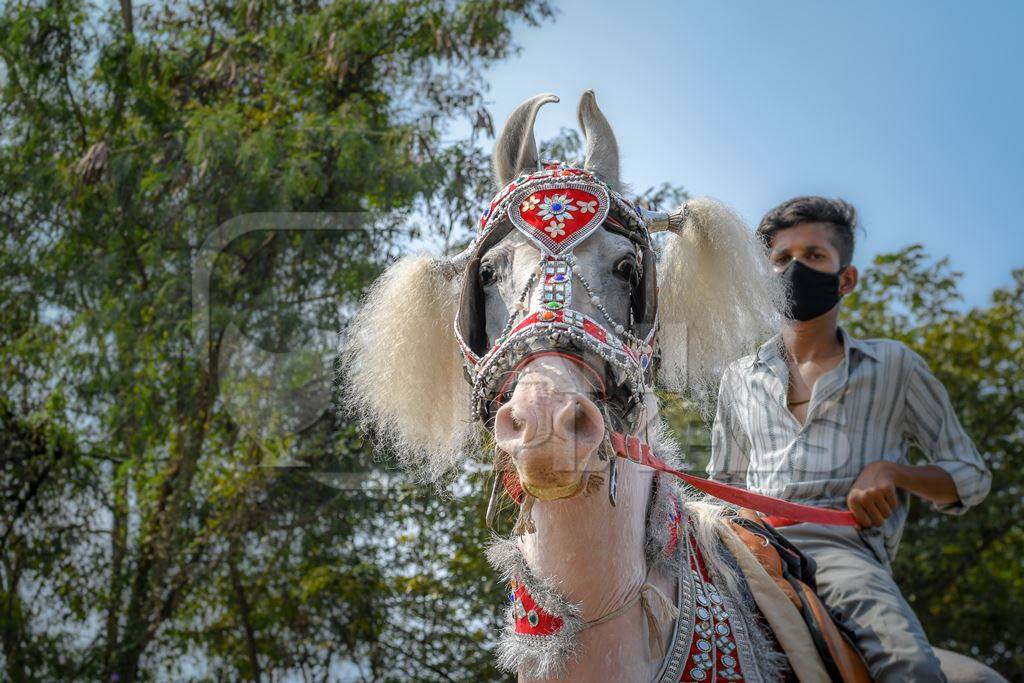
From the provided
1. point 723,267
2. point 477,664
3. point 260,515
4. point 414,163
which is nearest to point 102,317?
point 260,515

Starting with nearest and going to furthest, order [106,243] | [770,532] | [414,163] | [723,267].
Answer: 1. [723,267]
2. [770,532]
3. [414,163]
4. [106,243]

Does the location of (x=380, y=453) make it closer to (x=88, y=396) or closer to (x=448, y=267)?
(x=448, y=267)

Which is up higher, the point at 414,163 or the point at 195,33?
the point at 195,33

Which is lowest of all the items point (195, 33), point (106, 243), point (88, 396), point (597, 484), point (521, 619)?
point (521, 619)

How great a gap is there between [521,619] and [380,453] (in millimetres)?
1044

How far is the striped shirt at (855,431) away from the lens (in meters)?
3.56

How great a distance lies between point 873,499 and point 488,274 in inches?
64.6

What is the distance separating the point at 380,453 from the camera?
132 inches

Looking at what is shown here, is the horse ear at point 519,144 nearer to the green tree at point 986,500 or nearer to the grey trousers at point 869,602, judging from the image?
the grey trousers at point 869,602

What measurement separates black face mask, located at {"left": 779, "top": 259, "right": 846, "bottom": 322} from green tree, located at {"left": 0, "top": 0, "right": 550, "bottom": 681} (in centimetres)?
394

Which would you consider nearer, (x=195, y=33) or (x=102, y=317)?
(x=102, y=317)

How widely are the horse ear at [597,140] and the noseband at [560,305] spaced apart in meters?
0.26

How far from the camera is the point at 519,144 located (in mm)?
3045

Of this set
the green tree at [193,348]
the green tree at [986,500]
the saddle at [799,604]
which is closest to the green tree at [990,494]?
the green tree at [986,500]
